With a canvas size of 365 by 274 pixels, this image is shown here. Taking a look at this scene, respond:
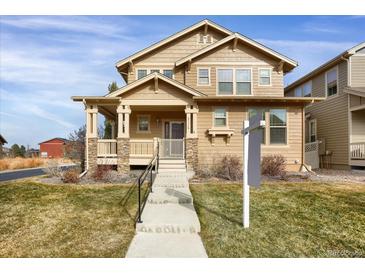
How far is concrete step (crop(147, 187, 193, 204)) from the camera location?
8773mm

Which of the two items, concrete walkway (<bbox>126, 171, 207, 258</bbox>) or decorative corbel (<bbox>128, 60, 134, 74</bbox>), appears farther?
Answer: decorative corbel (<bbox>128, 60, 134, 74</bbox>)

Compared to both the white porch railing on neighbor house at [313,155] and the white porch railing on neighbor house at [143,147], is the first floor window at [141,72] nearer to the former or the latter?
the white porch railing on neighbor house at [143,147]

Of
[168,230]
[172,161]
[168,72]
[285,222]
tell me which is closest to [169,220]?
[168,230]

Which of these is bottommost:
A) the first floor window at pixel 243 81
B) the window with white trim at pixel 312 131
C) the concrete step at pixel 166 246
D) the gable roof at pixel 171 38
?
the concrete step at pixel 166 246

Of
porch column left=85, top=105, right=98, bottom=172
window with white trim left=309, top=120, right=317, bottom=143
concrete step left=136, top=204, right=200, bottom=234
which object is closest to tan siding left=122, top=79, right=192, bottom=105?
porch column left=85, top=105, right=98, bottom=172

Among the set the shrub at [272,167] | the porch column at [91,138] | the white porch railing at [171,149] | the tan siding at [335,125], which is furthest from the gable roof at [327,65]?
the porch column at [91,138]

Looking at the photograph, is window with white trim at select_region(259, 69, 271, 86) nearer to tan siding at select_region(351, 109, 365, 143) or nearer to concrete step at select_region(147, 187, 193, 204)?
tan siding at select_region(351, 109, 365, 143)

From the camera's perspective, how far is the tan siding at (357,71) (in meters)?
16.3

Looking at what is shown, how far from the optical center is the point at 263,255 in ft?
17.7

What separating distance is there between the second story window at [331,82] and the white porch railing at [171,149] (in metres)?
10.1

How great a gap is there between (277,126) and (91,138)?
31.4 feet

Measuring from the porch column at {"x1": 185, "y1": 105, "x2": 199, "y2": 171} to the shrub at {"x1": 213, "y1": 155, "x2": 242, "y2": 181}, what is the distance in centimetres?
118

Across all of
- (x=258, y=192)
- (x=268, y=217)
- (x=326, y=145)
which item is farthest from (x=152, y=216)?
(x=326, y=145)

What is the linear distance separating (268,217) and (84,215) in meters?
4.70
